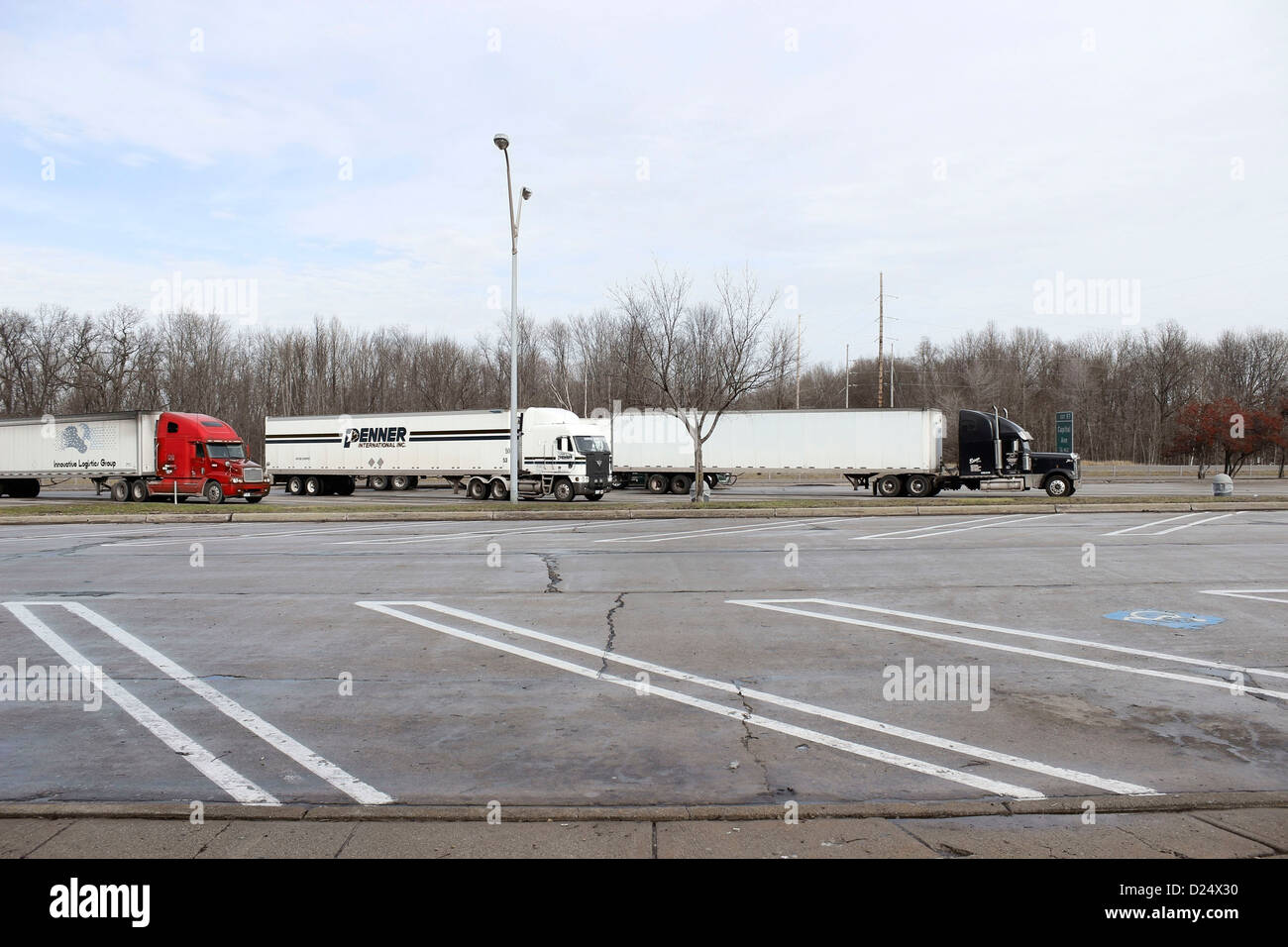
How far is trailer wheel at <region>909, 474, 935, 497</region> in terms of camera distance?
3472 centimetres

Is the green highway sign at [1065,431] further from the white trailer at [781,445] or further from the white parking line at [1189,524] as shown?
the white parking line at [1189,524]

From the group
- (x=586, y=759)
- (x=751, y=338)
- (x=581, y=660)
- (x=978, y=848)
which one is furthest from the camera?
(x=751, y=338)

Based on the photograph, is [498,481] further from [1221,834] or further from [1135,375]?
[1135,375]

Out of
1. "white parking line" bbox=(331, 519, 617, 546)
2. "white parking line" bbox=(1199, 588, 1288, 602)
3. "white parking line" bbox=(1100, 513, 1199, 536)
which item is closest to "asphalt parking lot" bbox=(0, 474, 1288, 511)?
"white parking line" bbox=(1100, 513, 1199, 536)

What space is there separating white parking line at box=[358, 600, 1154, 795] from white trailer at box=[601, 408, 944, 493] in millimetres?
28019

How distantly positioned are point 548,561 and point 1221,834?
11.1 m

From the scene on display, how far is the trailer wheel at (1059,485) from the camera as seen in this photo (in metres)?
34.4

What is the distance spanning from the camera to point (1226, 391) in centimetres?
8494

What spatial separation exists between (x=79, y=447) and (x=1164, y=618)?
3832 cm

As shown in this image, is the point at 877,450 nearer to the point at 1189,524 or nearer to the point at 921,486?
the point at 921,486

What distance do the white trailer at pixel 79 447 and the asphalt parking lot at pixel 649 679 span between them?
848 inches

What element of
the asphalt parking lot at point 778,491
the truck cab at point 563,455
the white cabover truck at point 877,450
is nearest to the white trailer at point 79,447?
the asphalt parking lot at point 778,491
